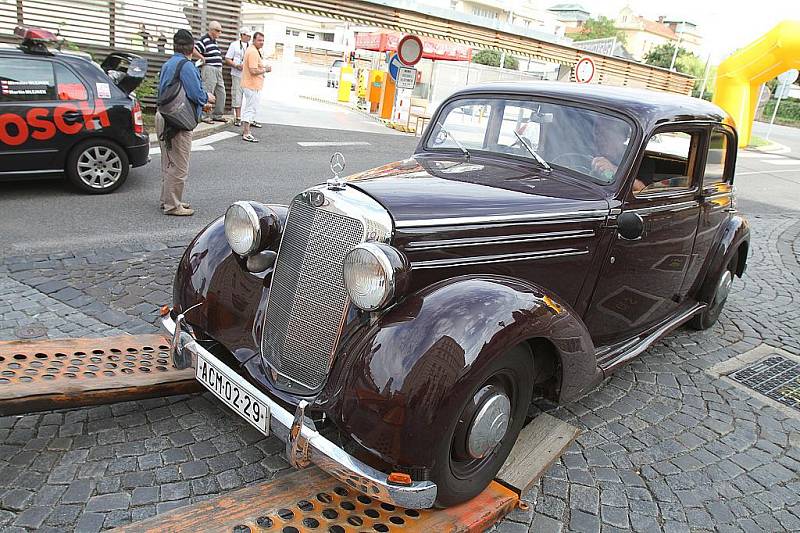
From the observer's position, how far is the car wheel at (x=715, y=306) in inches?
188

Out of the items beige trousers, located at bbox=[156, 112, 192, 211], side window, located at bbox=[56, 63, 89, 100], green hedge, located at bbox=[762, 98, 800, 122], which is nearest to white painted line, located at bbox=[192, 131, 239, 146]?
side window, located at bbox=[56, 63, 89, 100]

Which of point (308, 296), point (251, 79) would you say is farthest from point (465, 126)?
point (251, 79)

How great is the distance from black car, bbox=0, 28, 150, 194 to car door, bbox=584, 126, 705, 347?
593cm

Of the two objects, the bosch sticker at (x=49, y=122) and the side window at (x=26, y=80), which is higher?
the side window at (x=26, y=80)

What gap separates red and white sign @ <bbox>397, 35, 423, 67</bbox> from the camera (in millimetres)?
14797

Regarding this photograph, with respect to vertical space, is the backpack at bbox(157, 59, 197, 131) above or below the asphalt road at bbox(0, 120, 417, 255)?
above

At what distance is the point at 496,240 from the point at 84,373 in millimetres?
2084

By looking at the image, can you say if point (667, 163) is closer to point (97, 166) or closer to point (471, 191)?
point (471, 191)

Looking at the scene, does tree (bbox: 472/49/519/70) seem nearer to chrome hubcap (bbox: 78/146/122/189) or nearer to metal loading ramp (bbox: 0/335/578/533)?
chrome hubcap (bbox: 78/146/122/189)

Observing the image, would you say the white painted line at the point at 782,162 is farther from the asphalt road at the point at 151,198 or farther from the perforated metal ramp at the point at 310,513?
the perforated metal ramp at the point at 310,513

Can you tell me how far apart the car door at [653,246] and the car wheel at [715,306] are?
0.73m

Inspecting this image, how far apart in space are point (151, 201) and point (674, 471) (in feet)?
19.8

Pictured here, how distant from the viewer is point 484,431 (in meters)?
2.50

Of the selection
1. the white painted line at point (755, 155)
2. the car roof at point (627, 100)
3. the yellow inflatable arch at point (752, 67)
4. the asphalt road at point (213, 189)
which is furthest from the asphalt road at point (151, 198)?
the white painted line at point (755, 155)
